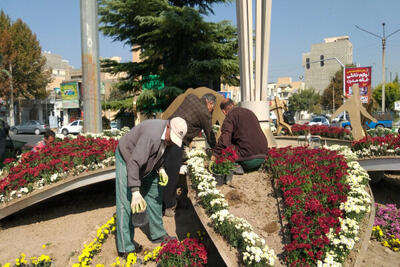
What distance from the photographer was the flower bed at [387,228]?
191 inches

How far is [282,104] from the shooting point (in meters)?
11.8

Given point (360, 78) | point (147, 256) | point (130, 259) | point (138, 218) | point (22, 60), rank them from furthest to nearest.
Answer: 1. point (22, 60)
2. point (360, 78)
3. point (147, 256)
4. point (130, 259)
5. point (138, 218)

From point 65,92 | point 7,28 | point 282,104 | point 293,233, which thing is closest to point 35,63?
point 7,28

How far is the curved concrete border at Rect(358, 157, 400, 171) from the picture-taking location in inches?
221

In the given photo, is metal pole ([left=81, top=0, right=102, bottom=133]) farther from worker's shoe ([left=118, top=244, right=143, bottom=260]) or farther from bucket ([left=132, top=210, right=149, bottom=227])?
bucket ([left=132, top=210, right=149, bottom=227])

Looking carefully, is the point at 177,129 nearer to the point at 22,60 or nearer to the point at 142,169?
the point at 142,169

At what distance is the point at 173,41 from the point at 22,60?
26662mm

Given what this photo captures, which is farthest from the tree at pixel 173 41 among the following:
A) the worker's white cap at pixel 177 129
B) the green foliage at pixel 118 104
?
the worker's white cap at pixel 177 129

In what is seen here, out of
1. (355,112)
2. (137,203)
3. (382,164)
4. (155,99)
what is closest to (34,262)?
(137,203)

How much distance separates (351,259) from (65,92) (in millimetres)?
33392

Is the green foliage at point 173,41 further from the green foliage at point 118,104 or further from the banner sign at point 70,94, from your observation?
the banner sign at point 70,94

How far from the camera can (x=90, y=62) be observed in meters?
7.76

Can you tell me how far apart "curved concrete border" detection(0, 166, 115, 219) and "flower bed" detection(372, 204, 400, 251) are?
440 cm

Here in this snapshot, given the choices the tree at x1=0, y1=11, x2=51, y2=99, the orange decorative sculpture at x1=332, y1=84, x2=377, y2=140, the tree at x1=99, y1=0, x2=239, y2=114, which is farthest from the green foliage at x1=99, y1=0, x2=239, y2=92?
the tree at x1=0, y1=11, x2=51, y2=99
